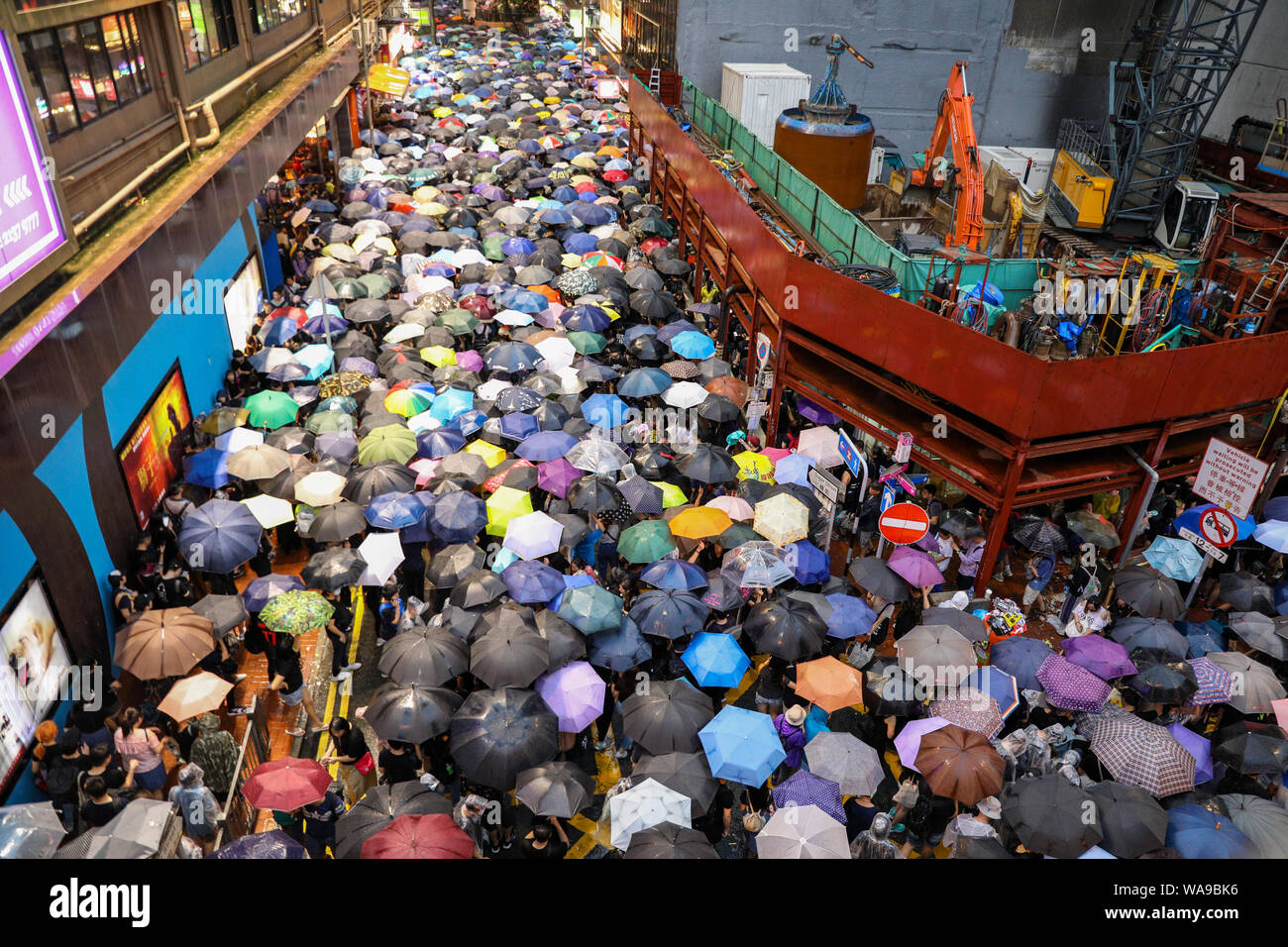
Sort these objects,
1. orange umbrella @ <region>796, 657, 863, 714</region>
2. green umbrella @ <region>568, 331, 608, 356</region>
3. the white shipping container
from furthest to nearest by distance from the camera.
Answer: the white shipping container < green umbrella @ <region>568, 331, 608, 356</region> < orange umbrella @ <region>796, 657, 863, 714</region>

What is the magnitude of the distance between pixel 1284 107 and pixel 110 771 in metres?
28.5

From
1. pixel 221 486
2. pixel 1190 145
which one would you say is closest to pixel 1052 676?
pixel 221 486

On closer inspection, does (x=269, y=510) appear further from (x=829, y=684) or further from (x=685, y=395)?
(x=829, y=684)

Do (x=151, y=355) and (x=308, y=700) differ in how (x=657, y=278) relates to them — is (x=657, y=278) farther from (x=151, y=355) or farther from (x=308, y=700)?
(x=308, y=700)

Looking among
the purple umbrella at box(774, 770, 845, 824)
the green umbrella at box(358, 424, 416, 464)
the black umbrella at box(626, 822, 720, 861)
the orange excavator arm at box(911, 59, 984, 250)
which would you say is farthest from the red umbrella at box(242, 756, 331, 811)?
the orange excavator arm at box(911, 59, 984, 250)

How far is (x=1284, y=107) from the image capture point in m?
22.1

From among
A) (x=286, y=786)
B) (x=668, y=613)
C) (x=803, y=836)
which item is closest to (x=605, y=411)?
(x=668, y=613)

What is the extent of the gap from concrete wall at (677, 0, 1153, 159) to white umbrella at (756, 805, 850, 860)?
29.1 meters

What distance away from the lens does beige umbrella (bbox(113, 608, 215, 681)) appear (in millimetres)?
9141

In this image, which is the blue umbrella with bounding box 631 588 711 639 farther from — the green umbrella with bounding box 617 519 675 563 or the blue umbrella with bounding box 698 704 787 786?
the blue umbrella with bounding box 698 704 787 786

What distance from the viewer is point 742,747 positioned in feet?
27.5

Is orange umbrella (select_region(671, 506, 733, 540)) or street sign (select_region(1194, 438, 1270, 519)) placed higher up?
street sign (select_region(1194, 438, 1270, 519))

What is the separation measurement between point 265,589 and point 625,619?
428 cm
